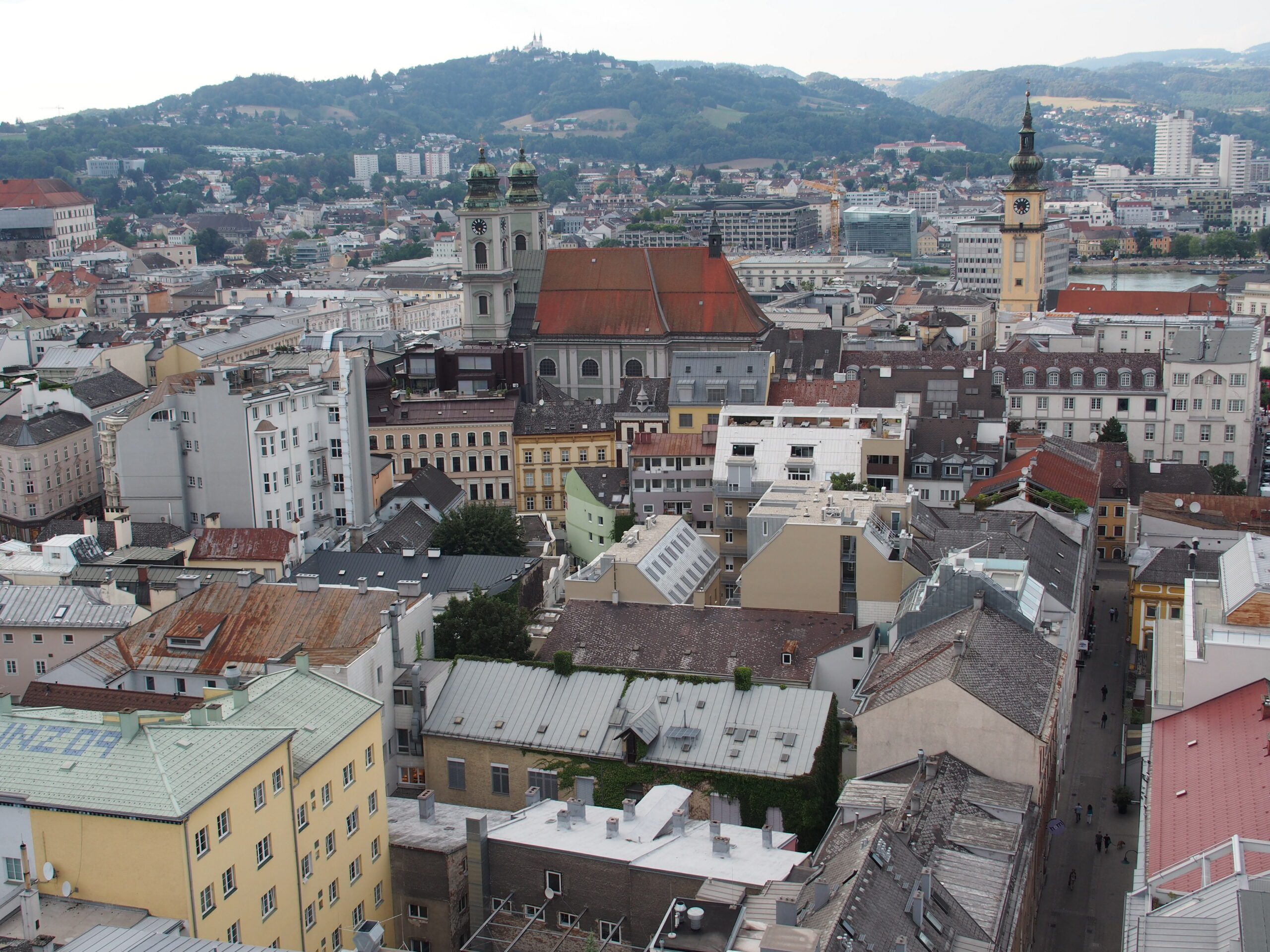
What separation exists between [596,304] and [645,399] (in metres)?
19.7

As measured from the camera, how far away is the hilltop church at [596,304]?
96.0 meters

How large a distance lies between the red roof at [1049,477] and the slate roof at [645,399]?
62.8 feet

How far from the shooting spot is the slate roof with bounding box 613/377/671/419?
3118 inches

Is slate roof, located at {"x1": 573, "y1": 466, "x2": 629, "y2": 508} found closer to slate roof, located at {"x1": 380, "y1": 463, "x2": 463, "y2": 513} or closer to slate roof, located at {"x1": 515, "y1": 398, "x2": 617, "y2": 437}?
slate roof, located at {"x1": 515, "y1": 398, "x2": 617, "y2": 437}

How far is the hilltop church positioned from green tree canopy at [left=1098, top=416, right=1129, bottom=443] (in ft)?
78.6

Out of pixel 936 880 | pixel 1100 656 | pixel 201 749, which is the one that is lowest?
pixel 1100 656

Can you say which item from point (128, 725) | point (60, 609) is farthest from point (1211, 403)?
point (128, 725)

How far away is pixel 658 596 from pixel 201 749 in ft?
79.7

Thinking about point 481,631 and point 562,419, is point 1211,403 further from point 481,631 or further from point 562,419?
point 481,631

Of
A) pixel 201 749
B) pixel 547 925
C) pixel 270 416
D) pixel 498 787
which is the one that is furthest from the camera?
pixel 270 416

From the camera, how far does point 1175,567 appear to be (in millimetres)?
56125

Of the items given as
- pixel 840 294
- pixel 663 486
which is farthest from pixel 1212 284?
pixel 663 486

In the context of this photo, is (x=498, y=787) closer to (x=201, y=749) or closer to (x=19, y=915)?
(x=201, y=749)

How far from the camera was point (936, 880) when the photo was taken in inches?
1208
